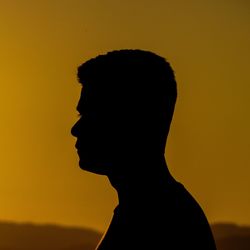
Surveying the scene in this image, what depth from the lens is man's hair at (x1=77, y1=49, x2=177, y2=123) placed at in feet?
2.86

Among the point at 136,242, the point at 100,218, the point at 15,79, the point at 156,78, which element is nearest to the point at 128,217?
the point at 136,242

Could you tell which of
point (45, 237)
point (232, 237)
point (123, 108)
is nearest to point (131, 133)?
point (123, 108)

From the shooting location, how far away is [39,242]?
1470 mm

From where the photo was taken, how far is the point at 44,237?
1.46m

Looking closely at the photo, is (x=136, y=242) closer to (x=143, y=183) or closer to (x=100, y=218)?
(x=143, y=183)

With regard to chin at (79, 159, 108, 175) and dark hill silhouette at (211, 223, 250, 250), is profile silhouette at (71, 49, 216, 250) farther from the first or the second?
dark hill silhouette at (211, 223, 250, 250)

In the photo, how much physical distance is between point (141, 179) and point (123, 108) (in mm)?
123

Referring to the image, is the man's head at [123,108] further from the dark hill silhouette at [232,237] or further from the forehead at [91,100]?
the dark hill silhouette at [232,237]

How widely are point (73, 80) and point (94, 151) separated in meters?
0.65

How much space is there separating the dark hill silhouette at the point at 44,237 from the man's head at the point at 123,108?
613mm

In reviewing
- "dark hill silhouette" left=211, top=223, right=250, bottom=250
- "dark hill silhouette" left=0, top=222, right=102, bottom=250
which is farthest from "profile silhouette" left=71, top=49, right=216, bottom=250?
"dark hill silhouette" left=211, top=223, right=250, bottom=250

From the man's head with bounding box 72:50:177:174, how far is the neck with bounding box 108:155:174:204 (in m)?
0.01

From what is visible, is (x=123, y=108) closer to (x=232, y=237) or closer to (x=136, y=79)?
(x=136, y=79)

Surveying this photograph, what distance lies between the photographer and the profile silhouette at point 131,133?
0.82 m
